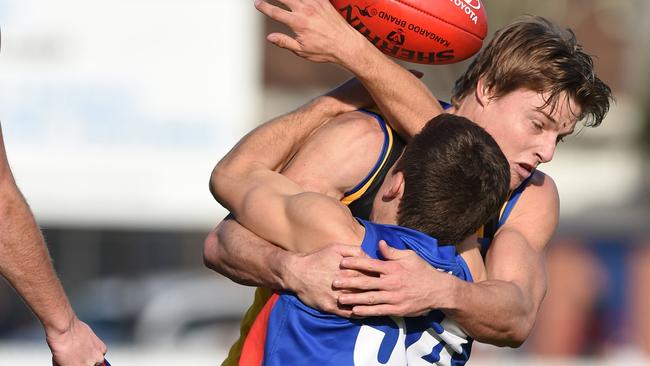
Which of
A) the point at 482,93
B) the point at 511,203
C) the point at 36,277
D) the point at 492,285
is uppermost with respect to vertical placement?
the point at 482,93

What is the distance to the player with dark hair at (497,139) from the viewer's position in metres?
3.63

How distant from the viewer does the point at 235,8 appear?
53.3ft

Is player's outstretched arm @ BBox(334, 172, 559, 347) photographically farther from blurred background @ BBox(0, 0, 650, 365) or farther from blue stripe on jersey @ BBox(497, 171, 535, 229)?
blurred background @ BBox(0, 0, 650, 365)

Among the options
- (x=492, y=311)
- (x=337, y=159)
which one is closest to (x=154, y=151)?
(x=337, y=159)

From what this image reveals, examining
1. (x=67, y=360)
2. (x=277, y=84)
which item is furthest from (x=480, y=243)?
(x=277, y=84)

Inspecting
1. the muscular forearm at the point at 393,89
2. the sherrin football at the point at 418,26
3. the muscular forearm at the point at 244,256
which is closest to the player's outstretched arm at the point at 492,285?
the muscular forearm at the point at 244,256

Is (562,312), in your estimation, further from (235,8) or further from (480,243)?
(480,243)

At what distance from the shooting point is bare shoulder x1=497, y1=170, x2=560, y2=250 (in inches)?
169

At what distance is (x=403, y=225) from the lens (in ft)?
12.1

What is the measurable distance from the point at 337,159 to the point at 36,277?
112 centimetres

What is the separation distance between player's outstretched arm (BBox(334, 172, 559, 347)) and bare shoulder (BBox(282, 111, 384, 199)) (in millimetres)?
538

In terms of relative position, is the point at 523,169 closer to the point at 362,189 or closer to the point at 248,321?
the point at 362,189

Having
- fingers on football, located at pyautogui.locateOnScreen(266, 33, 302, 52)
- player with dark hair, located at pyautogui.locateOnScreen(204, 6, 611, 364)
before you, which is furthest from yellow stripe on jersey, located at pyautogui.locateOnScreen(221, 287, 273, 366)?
fingers on football, located at pyautogui.locateOnScreen(266, 33, 302, 52)

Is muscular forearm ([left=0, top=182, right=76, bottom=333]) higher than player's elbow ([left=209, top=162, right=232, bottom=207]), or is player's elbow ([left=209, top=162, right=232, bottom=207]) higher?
player's elbow ([left=209, top=162, right=232, bottom=207])
